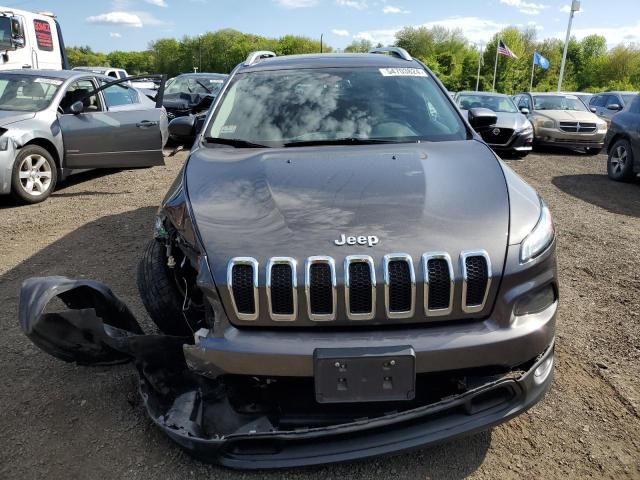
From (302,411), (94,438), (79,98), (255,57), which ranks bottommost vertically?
(94,438)

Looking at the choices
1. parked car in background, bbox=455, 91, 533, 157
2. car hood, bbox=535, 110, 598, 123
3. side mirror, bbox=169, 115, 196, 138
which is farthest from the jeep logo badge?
car hood, bbox=535, 110, 598, 123

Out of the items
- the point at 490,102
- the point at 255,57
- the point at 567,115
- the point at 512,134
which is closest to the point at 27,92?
the point at 255,57

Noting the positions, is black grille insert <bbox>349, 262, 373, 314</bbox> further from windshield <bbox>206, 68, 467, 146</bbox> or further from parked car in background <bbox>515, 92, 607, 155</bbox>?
parked car in background <bbox>515, 92, 607, 155</bbox>

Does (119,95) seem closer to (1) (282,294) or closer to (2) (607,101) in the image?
(1) (282,294)

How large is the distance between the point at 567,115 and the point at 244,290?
12083mm

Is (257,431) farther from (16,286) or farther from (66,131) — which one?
(66,131)

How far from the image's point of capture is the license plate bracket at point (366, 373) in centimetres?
190

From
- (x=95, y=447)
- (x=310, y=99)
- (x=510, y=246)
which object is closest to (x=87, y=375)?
(x=95, y=447)

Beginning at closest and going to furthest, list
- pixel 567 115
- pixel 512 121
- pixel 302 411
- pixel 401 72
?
pixel 302 411
pixel 401 72
pixel 512 121
pixel 567 115

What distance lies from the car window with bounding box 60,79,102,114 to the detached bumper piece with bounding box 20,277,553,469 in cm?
539

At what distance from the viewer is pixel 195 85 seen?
12.9m

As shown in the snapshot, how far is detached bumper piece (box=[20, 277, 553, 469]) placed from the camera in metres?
1.96

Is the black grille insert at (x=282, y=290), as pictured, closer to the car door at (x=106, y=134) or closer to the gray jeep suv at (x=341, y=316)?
the gray jeep suv at (x=341, y=316)

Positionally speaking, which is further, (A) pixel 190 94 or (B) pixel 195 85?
(B) pixel 195 85
